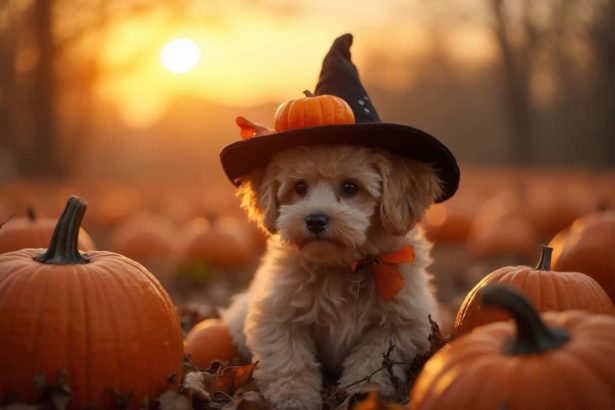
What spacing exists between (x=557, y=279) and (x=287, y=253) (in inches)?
52.3

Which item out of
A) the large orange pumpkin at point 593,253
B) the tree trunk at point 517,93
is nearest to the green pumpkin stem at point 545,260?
the large orange pumpkin at point 593,253

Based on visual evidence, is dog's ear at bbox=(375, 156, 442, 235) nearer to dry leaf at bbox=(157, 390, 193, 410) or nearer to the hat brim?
the hat brim

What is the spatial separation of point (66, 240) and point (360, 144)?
145 cm

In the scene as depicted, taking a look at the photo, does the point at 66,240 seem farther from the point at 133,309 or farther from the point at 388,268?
the point at 388,268

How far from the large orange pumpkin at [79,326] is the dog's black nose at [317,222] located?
76cm

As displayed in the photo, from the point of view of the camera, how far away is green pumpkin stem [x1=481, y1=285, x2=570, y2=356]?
1973 mm

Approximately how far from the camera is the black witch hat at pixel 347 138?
3.26m

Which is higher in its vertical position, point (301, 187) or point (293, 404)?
point (301, 187)

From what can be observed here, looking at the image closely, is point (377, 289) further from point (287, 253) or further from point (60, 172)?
point (60, 172)

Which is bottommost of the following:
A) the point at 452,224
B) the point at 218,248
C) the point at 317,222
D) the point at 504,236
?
the point at 452,224

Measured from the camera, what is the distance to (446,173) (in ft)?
11.7

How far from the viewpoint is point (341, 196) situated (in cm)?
346

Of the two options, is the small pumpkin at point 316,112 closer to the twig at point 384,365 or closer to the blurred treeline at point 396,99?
the twig at point 384,365

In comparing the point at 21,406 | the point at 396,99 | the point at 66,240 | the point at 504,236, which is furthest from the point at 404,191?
the point at 396,99
